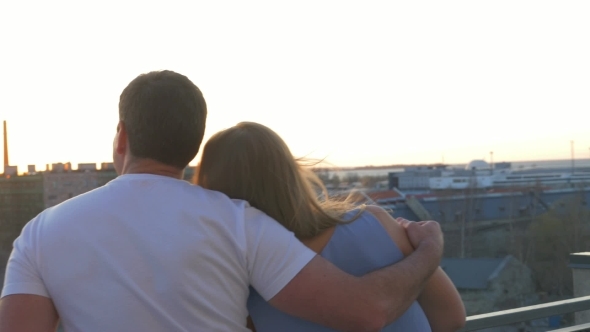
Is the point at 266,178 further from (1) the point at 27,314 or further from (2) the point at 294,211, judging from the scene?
(1) the point at 27,314

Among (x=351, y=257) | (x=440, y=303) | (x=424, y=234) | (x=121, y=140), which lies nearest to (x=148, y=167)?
(x=121, y=140)

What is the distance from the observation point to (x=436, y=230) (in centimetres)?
170

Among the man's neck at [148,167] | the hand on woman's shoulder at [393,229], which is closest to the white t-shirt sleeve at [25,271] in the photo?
the man's neck at [148,167]

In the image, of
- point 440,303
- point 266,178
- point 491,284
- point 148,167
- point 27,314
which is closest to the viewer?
point 27,314

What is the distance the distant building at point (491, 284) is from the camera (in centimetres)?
1738

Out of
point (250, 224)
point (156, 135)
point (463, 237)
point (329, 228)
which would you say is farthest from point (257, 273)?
point (463, 237)

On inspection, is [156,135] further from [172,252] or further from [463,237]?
[463,237]

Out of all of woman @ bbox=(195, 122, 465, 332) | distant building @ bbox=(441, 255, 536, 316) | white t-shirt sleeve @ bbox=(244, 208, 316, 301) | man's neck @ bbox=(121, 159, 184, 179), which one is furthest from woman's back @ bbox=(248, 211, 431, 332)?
distant building @ bbox=(441, 255, 536, 316)

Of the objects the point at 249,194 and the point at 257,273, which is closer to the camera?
the point at 257,273

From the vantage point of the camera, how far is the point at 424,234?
1.67 m

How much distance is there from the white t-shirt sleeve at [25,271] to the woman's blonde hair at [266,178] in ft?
1.37

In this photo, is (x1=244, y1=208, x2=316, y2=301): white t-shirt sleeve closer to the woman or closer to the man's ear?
the woman

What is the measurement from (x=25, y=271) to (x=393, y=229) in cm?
78

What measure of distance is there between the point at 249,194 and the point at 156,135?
257 mm
